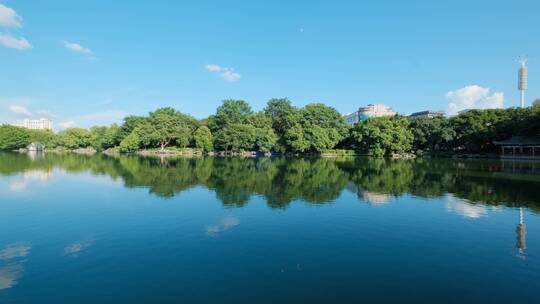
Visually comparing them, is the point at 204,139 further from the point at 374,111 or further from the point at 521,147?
the point at 374,111

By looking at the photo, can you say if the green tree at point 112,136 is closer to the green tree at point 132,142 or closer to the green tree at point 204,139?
the green tree at point 132,142

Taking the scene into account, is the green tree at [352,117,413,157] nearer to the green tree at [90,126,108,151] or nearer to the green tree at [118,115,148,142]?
the green tree at [118,115,148,142]

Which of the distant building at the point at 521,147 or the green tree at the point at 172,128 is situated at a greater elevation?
the green tree at the point at 172,128

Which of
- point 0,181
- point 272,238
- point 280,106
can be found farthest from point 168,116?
point 272,238

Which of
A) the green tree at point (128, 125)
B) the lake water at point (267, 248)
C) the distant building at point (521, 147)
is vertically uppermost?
the green tree at point (128, 125)

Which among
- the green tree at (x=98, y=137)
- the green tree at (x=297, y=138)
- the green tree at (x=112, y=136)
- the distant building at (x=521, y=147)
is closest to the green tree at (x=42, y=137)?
the green tree at (x=98, y=137)

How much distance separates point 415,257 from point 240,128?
5708cm

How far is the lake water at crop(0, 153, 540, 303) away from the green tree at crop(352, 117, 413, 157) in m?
44.0

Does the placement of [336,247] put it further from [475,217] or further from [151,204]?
[151,204]

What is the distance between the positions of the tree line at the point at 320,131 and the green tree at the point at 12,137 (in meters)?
36.3

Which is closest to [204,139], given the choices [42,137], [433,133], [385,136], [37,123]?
[385,136]

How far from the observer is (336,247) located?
31.5 feet

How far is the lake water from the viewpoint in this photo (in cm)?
680

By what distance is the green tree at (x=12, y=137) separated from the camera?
88.1 metres
